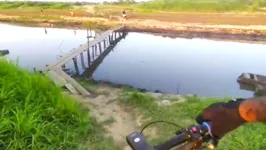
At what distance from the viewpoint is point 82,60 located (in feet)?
62.4

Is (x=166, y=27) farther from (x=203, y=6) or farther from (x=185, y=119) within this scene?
(x=185, y=119)

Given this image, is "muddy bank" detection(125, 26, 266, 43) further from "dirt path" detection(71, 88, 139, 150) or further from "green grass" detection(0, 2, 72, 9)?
"dirt path" detection(71, 88, 139, 150)

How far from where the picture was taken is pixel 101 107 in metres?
6.81

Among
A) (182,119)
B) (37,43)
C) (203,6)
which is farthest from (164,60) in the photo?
(203,6)

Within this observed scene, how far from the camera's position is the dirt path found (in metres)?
5.51

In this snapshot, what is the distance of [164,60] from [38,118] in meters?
14.8

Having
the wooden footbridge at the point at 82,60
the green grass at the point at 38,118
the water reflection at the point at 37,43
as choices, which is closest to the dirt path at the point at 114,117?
the green grass at the point at 38,118

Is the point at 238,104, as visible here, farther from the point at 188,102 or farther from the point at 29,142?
the point at 188,102

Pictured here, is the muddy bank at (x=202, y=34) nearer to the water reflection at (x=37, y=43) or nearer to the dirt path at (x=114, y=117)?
the water reflection at (x=37, y=43)

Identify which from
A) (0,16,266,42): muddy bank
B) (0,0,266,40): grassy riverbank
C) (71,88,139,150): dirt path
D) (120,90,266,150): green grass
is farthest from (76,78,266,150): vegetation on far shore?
(0,0,266,40): grassy riverbank

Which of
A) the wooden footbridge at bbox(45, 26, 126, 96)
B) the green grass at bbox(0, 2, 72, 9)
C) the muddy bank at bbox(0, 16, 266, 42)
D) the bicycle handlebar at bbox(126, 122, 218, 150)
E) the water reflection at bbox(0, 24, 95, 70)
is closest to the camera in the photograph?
the bicycle handlebar at bbox(126, 122, 218, 150)

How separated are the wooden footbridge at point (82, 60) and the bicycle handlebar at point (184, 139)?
303 inches

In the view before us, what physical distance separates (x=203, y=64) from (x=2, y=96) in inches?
583

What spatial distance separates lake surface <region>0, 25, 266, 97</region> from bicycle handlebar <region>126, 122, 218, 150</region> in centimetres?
1295
